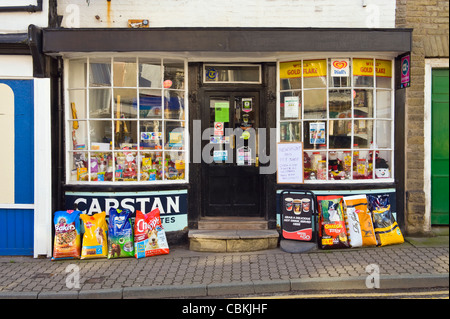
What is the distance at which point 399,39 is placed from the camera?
6.45 meters

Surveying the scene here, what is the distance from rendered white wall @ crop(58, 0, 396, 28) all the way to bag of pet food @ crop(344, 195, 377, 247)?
3.02m

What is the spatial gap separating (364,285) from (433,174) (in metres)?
3.18

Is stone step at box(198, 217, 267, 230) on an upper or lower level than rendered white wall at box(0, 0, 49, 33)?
lower

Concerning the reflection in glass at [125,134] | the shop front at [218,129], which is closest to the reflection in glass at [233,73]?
the shop front at [218,129]

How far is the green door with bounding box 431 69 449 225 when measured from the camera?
285 inches

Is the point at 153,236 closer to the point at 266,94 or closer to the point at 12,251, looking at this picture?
the point at 12,251

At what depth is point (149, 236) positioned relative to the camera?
640 centimetres

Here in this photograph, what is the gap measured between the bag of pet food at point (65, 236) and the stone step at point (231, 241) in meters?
1.85

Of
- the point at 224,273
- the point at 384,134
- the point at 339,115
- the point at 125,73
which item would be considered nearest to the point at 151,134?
the point at 125,73

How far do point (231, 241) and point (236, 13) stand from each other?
3885 millimetres

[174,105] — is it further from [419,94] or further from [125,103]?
[419,94]

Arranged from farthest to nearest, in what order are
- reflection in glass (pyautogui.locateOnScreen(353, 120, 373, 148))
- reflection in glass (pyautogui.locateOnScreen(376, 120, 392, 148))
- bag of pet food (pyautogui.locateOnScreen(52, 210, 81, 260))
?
reflection in glass (pyautogui.locateOnScreen(376, 120, 392, 148)) → reflection in glass (pyautogui.locateOnScreen(353, 120, 373, 148)) → bag of pet food (pyautogui.locateOnScreen(52, 210, 81, 260))

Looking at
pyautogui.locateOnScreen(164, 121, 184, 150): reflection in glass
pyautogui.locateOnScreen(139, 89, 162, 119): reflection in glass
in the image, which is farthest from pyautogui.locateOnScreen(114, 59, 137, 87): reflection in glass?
pyautogui.locateOnScreen(164, 121, 184, 150): reflection in glass

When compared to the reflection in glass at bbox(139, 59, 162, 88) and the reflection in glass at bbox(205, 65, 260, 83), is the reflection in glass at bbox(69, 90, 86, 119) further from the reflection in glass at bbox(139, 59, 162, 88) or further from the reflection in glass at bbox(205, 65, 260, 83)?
the reflection in glass at bbox(205, 65, 260, 83)
